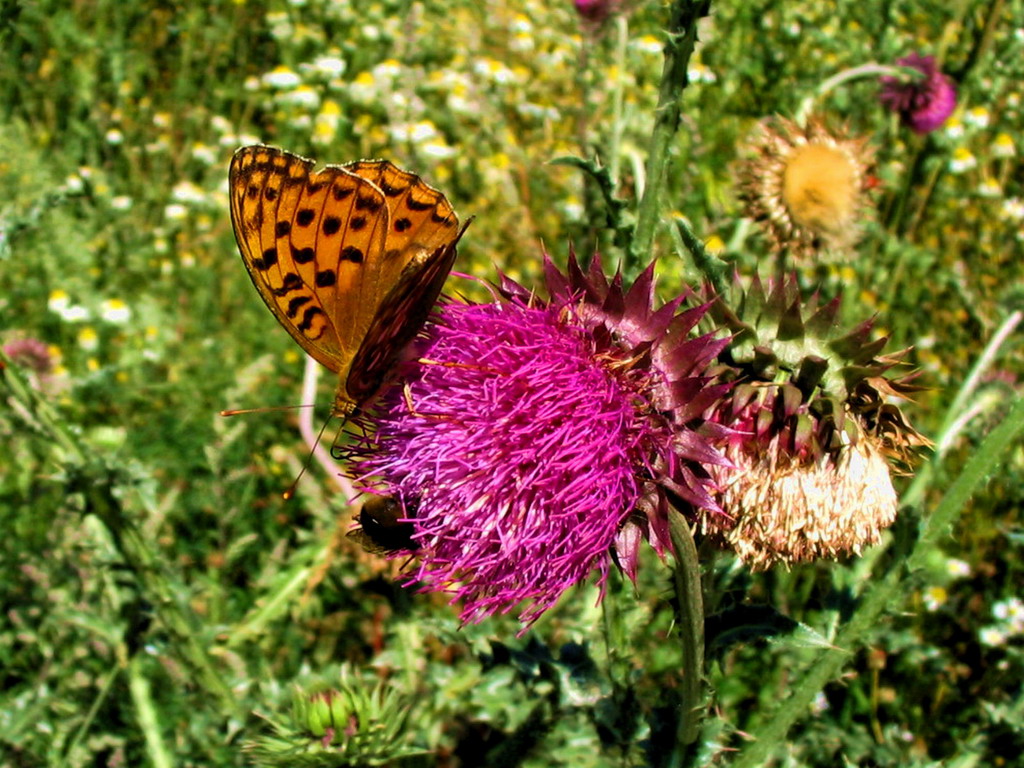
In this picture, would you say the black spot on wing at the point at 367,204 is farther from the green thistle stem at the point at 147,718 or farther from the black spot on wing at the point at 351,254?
the green thistle stem at the point at 147,718

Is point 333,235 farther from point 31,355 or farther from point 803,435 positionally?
point 31,355

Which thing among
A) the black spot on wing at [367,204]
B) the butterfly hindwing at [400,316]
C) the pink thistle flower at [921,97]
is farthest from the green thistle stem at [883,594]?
the pink thistle flower at [921,97]

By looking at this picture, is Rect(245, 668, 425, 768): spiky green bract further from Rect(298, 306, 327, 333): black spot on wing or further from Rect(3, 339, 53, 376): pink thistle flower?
Rect(3, 339, 53, 376): pink thistle flower

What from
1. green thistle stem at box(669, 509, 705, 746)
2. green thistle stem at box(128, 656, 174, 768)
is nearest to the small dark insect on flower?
green thistle stem at box(669, 509, 705, 746)

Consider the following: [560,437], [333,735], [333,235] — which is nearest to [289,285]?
[333,235]

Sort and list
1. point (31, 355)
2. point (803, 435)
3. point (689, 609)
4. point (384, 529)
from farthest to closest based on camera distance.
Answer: point (31, 355) < point (384, 529) < point (803, 435) < point (689, 609)

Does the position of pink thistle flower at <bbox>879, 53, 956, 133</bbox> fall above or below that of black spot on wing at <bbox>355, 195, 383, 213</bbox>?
above
